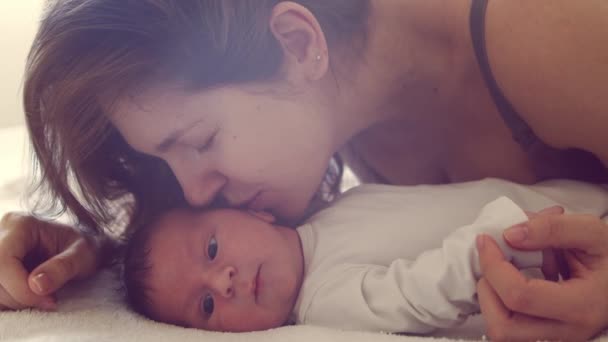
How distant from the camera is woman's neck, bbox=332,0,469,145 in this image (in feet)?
3.08

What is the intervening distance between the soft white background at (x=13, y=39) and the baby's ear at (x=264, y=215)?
1.43 meters

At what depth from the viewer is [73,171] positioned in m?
0.93

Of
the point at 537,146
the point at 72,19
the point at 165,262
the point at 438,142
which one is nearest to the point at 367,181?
the point at 438,142

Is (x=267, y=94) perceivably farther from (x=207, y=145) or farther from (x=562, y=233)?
(x=562, y=233)

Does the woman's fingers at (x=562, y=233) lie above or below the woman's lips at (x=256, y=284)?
above

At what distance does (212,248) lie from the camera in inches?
32.5

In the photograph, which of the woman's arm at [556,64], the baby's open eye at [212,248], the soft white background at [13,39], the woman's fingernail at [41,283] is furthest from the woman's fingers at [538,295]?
the soft white background at [13,39]

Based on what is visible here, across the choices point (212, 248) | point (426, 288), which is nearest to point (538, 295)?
point (426, 288)

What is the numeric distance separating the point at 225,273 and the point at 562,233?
0.40 metres

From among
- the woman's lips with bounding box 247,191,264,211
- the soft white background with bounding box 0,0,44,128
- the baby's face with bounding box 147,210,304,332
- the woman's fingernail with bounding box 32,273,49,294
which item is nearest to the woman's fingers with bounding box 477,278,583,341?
the baby's face with bounding box 147,210,304,332

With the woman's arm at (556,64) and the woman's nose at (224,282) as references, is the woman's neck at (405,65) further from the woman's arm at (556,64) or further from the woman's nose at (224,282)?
the woman's nose at (224,282)

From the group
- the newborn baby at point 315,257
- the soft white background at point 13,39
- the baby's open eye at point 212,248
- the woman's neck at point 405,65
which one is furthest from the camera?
the soft white background at point 13,39

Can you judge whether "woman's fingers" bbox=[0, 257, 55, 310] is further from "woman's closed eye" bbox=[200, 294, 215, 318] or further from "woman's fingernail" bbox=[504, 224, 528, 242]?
"woman's fingernail" bbox=[504, 224, 528, 242]

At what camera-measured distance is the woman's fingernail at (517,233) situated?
598 millimetres
